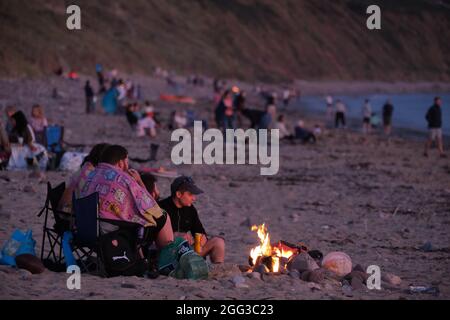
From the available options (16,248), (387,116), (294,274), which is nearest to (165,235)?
(294,274)

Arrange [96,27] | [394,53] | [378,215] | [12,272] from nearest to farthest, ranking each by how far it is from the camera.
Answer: [12,272] → [378,215] → [96,27] → [394,53]

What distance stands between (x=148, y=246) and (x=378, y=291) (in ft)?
6.67

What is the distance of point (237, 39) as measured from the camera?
326 feet

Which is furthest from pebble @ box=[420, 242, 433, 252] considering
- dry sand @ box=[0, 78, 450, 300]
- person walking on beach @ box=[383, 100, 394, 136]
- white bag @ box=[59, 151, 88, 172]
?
person walking on beach @ box=[383, 100, 394, 136]

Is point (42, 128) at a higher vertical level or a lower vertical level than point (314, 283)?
higher

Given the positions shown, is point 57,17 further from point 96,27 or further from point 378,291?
point 378,291

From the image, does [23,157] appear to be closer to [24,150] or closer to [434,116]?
[24,150]

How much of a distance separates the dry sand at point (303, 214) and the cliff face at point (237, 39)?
32415 millimetres

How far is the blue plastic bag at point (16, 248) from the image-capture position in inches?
304

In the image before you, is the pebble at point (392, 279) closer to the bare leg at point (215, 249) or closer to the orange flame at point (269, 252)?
the orange flame at point (269, 252)

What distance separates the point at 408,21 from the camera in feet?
422

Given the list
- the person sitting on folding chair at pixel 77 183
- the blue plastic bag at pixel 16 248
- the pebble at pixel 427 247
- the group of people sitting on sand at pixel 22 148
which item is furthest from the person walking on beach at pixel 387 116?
the blue plastic bag at pixel 16 248
